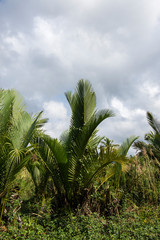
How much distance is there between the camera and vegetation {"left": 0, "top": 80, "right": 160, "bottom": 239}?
4.84 metres

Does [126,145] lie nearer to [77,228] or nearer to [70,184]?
[70,184]

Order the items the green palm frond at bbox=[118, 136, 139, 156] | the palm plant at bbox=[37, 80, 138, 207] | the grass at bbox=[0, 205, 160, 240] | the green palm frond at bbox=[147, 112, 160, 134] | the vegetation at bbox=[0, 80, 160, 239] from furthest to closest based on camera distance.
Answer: the green palm frond at bbox=[147, 112, 160, 134] → the green palm frond at bbox=[118, 136, 139, 156] → the palm plant at bbox=[37, 80, 138, 207] → the vegetation at bbox=[0, 80, 160, 239] → the grass at bbox=[0, 205, 160, 240]

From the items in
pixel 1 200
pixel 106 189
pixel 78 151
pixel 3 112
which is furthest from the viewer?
pixel 106 189

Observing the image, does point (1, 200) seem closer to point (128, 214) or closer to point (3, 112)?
point (3, 112)

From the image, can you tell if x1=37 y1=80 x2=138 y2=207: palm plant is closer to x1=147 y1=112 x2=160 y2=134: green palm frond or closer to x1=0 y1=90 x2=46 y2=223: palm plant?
x1=0 y1=90 x2=46 y2=223: palm plant

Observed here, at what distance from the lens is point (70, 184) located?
607 cm

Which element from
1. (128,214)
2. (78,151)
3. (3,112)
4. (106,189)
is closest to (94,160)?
(78,151)

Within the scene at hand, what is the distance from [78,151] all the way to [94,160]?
52 centimetres

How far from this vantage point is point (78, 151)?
236 inches

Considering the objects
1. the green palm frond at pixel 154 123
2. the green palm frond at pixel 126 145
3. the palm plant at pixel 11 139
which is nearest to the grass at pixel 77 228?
the palm plant at pixel 11 139

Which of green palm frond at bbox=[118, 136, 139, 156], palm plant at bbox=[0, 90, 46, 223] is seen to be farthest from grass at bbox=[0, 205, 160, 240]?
green palm frond at bbox=[118, 136, 139, 156]

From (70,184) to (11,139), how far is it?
85.5 inches

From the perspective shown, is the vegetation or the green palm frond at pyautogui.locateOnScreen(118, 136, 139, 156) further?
the green palm frond at pyautogui.locateOnScreen(118, 136, 139, 156)

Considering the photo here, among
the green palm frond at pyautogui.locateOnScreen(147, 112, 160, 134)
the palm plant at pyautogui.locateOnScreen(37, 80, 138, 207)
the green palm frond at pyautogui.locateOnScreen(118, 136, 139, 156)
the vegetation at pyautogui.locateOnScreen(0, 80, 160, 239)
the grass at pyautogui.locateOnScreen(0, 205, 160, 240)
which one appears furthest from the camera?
the green palm frond at pyautogui.locateOnScreen(147, 112, 160, 134)
